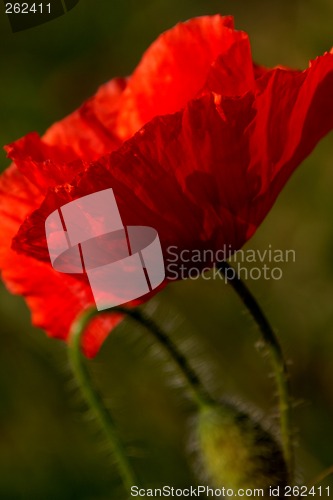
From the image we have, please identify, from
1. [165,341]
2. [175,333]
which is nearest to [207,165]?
[165,341]

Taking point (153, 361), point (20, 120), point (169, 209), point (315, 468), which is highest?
point (169, 209)

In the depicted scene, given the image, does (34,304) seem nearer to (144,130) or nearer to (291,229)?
(144,130)

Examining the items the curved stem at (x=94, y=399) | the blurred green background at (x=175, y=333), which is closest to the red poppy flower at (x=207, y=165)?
the curved stem at (x=94, y=399)

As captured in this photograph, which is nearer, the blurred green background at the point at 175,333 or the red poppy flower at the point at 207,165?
the red poppy flower at the point at 207,165

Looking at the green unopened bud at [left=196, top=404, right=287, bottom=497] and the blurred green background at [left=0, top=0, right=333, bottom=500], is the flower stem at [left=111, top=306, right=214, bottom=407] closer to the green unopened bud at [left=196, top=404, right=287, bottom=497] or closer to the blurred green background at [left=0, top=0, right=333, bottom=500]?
the green unopened bud at [left=196, top=404, right=287, bottom=497]

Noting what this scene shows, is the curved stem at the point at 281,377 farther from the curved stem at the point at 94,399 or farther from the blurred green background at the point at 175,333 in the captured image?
the blurred green background at the point at 175,333

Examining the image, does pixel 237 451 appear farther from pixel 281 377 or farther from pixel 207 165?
pixel 207 165

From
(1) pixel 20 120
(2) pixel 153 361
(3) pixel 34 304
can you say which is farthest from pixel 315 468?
(1) pixel 20 120
